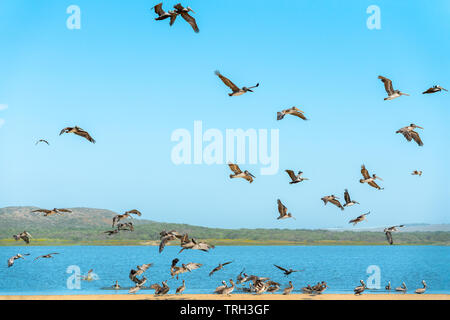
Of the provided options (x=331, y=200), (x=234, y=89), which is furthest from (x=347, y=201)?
(x=234, y=89)

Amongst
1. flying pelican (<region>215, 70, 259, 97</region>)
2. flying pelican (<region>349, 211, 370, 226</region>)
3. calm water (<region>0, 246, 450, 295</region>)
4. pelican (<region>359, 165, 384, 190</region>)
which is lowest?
calm water (<region>0, 246, 450, 295</region>)

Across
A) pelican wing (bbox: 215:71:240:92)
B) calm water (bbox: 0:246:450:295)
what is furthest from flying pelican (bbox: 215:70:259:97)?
calm water (bbox: 0:246:450:295)

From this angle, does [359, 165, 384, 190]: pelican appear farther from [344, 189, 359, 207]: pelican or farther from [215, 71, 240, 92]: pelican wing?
[215, 71, 240, 92]: pelican wing

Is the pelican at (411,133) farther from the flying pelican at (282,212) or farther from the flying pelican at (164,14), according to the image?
the flying pelican at (164,14)

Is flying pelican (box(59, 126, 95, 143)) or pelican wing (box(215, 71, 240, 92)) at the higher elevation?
pelican wing (box(215, 71, 240, 92))

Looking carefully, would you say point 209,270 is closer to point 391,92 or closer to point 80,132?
point 391,92

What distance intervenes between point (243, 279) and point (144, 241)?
4505 inches

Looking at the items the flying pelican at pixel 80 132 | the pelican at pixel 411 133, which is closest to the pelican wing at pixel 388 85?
the pelican at pixel 411 133

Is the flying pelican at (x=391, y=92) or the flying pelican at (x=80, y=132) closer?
the flying pelican at (x=80, y=132)

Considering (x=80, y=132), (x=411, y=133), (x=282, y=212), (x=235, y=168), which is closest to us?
(x=80, y=132)

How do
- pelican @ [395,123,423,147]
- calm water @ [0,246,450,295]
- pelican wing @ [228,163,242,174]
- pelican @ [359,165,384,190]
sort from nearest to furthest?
pelican wing @ [228,163,242,174]
pelican @ [395,123,423,147]
pelican @ [359,165,384,190]
calm water @ [0,246,450,295]

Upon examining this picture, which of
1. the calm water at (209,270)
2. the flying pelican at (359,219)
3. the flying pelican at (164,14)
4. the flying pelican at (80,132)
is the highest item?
the flying pelican at (164,14)

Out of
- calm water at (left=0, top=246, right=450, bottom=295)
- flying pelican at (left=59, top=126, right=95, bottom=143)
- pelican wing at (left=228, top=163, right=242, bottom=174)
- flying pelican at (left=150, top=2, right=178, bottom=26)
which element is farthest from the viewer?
calm water at (left=0, top=246, right=450, bottom=295)
